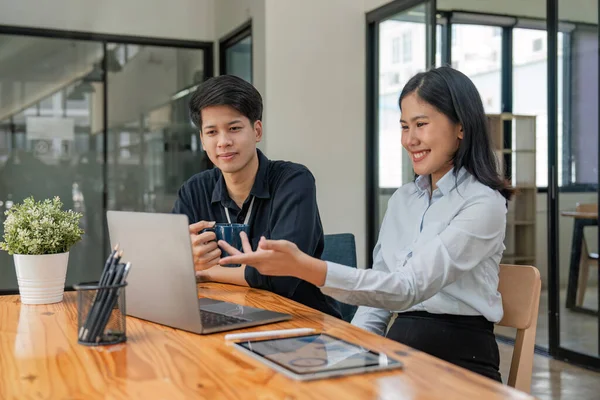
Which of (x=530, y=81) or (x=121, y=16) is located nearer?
(x=121, y=16)

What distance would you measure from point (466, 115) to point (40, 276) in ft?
3.78

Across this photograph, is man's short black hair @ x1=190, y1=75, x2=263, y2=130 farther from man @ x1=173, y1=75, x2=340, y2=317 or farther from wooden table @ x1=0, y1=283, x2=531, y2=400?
wooden table @ x1=0, y1=283, x2=531, y2=400

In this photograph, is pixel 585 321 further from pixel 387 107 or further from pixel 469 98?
pixel 469 98

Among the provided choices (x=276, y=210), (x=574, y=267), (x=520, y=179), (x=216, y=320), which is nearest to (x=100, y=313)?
(x=216, y=320)

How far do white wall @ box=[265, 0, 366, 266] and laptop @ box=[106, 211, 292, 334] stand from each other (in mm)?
3790

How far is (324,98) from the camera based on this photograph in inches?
216

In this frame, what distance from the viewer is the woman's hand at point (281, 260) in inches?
54.8

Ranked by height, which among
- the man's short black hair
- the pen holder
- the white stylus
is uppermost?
the man's short black hair

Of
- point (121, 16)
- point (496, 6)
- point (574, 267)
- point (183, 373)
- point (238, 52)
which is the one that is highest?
point (496, 6)

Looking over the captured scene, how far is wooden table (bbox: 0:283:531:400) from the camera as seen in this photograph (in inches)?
40.0

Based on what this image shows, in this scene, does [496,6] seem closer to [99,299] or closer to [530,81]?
[530,81]

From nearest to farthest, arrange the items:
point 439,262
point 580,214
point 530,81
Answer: point 439,262
point 580,214
point 530,81

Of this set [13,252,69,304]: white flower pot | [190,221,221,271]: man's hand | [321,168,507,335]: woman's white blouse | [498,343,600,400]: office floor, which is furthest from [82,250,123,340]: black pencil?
[498,343,600,400]: office floor

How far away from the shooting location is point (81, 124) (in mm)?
5898
